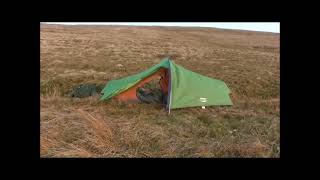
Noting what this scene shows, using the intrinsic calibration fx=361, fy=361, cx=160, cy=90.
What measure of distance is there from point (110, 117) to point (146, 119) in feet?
2.69

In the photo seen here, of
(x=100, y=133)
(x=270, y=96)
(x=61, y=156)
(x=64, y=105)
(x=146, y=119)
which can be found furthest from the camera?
(x=270, y=96)

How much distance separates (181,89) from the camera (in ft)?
30.2

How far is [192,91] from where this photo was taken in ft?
30.8

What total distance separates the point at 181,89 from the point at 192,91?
34 cm

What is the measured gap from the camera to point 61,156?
5.85m

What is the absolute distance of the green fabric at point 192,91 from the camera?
29.8 ft

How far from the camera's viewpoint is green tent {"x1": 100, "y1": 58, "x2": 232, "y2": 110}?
359 inches

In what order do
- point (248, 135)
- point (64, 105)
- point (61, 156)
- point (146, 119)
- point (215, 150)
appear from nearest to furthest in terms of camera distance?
point (61, 156), point (215, 150), point (248, 135), point (146, 119), point (64, 105)

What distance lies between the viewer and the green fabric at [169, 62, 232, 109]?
909 cm

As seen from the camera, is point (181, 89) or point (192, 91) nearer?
point (181, 89)

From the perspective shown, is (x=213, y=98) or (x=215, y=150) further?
(x=213, y=98)

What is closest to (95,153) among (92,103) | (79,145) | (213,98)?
(79,145)

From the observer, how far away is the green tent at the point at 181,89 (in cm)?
911

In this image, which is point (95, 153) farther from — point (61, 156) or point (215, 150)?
point (215, 150)
